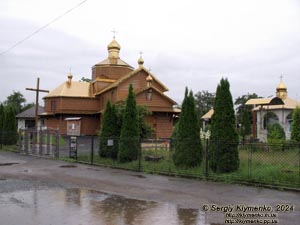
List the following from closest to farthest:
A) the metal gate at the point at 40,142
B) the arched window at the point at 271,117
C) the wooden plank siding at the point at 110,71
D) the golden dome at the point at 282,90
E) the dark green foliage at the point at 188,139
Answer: the dark green foliage at the point at 188,139
the metal gate at the point at 40,142
the arched window at the point at 271,117
the golden dome at the point at 282,90
the wooden plank siding at the point at 110,71

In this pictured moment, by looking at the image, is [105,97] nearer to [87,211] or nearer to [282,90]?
[282,90]

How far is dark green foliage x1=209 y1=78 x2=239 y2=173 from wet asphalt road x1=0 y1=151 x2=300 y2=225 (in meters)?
1.14

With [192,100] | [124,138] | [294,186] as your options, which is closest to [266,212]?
[294,186]

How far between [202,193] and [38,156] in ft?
52.1

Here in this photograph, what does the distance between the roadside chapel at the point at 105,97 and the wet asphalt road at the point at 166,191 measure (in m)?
24.5

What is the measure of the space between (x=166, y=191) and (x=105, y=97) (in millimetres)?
32803

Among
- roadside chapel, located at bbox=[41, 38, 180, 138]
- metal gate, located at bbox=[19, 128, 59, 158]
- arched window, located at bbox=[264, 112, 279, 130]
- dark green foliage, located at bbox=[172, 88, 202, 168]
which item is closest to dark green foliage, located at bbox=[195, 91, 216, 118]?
roadside chapel, located at bbox=[41, 38, 180, 138]

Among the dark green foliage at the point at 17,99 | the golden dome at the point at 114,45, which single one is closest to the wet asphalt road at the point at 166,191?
the golden dome at the point at 114,45

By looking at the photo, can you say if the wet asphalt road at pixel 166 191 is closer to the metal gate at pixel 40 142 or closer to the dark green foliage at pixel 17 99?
the metal gate at pixel 40 142

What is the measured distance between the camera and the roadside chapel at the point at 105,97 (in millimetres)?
39594

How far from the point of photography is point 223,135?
13.0 m

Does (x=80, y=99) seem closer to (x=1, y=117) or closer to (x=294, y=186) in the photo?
(x=1, y=117)

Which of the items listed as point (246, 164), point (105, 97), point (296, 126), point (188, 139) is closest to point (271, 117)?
point (296, 126)

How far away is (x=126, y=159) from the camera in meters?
16.9
